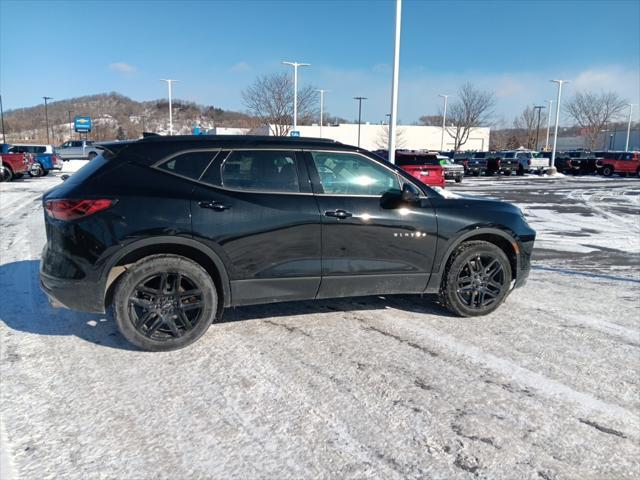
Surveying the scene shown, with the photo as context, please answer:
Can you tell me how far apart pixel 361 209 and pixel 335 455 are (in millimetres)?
2285

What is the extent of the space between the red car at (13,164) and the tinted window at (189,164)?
22.7 meters

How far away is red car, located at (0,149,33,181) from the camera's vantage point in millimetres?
22719

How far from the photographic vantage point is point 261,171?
168 inches

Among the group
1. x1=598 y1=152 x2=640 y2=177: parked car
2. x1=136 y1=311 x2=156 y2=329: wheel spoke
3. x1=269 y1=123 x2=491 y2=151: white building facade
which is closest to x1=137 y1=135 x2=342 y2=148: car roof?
x1=136 y1=311 x2=156 y2=329: wheel spoke

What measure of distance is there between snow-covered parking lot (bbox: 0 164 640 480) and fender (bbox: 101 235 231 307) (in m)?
0.52

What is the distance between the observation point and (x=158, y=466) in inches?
101

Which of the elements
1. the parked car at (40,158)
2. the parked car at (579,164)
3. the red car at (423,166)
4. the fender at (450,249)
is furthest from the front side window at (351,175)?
the parked car at (579,164)

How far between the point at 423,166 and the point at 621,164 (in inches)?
1066

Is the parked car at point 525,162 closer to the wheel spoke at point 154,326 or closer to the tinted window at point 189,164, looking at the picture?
the tinted window at point 189,164

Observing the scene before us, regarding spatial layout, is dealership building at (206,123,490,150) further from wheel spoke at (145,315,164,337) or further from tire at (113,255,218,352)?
wheel spoke at (145,315,164,337)

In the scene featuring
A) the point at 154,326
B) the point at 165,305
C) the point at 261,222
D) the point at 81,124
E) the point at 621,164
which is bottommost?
the point at 154,326

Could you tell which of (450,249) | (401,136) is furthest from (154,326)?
(401,136)

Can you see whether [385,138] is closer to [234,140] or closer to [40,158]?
[40,158]

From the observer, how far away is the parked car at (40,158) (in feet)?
84.6
